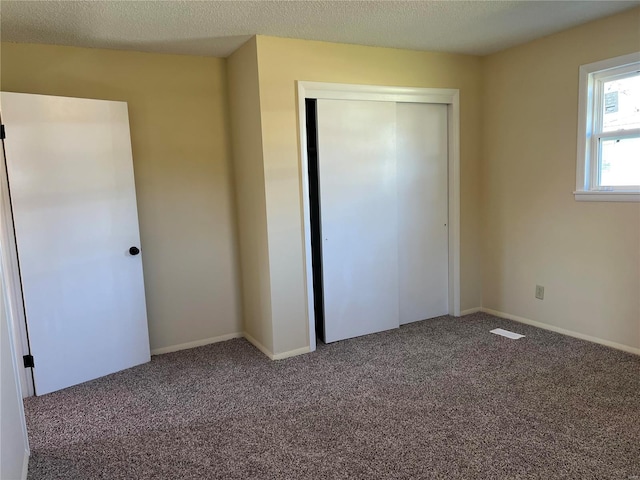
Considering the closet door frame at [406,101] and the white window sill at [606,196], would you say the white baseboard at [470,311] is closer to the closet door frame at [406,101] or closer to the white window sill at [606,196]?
the closet door frame at [406,101]

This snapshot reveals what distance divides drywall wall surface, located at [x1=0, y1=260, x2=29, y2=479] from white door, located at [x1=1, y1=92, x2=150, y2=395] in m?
0.77

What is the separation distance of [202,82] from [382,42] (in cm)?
144

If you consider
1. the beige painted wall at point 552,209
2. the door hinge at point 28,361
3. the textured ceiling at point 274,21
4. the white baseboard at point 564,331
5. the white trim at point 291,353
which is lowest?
the white trim at point 291,353

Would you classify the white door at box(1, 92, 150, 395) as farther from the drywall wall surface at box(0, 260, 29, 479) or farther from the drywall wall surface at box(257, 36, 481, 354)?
the drywall wall surface at box(257, 36, 481, 354)

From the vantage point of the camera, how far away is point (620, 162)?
3217 millimetres

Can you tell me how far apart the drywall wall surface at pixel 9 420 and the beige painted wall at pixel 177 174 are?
4.58 ft

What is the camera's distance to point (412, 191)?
13.0 feet

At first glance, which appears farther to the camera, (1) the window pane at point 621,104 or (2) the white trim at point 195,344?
(2) the white trim at point 195,344

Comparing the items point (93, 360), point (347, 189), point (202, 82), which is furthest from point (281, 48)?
point (93, 360)

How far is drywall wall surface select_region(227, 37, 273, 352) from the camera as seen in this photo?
3.29 meters

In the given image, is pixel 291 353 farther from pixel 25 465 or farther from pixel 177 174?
pixel 25 465

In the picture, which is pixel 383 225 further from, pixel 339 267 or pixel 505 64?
pixel 505 64

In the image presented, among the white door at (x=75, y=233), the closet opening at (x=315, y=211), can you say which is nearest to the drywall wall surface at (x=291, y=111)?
the closet opening at (x=315, y=211)

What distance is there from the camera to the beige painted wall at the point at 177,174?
130 inches
